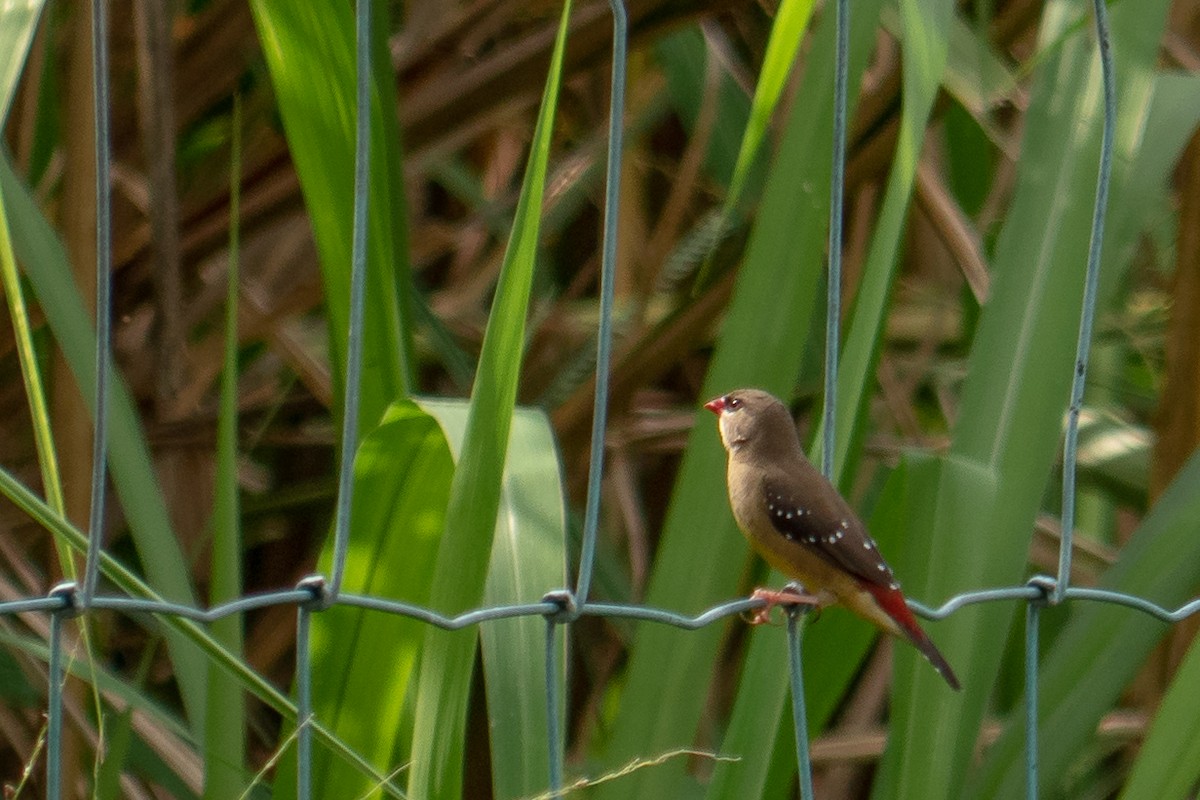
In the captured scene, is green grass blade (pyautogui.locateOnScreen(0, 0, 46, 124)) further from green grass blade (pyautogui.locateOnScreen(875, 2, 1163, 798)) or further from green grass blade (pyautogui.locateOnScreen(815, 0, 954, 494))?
green grass blade (pyautogui.locateOnScreen(875, 2, 1163, 798))

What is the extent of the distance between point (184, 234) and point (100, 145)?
1611mm

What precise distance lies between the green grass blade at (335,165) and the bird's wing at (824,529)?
55 cm

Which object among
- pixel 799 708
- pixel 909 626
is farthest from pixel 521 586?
pixel 909 626

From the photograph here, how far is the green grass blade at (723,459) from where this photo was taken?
1.63 m

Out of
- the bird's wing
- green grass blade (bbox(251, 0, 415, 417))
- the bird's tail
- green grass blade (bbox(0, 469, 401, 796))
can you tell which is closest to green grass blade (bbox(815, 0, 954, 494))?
the bird's tail

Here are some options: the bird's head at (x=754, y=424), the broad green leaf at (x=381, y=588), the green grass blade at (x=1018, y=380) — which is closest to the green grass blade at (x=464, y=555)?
the broad green leaf at (x=381, y=588)

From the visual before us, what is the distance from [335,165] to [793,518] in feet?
2.49

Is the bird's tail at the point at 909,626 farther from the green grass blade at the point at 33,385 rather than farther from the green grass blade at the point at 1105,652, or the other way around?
the green grass blade at the point at 33,385

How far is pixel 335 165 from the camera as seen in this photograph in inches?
65.5

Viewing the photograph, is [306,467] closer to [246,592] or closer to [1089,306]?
[246,592]

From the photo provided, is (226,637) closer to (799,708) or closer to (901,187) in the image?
(799,708)

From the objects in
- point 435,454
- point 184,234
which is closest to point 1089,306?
point 435,454

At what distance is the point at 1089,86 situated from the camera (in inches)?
73.2

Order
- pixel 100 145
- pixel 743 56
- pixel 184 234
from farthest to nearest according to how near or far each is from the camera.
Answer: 1. pixel 743 56
2. pixel 184 234
3. pixel 100 145
